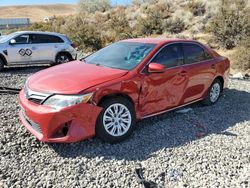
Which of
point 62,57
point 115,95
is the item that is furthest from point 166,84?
point 62,57

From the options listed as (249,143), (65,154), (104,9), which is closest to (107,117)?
(65,154)

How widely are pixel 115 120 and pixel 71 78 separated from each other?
38.3 inches

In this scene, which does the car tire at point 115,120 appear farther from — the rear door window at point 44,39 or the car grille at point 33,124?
the rear door window at point 44,39

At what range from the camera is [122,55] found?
646cm

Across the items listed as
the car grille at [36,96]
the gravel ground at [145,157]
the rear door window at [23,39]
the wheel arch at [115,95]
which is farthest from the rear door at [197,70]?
the rear door window at [23,39]

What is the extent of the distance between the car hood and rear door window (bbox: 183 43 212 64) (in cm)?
181

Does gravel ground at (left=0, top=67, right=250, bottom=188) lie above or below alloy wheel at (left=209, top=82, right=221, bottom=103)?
A: above

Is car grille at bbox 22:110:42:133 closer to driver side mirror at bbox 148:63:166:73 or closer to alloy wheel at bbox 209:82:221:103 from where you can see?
driver side mirror at bbox 148:63:166:73

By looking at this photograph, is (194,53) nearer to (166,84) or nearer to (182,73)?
(182,73)

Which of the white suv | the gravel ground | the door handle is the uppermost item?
the door handle

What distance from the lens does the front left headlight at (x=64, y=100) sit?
16.4ft

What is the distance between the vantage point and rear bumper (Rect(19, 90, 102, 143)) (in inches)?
195

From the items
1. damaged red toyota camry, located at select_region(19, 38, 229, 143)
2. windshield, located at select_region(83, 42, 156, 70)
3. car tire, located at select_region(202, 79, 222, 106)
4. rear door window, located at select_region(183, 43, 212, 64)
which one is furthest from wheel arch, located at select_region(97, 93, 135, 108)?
car tire, located at select_region(202, 79, 222, 106)

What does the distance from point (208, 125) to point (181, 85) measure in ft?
3.00
